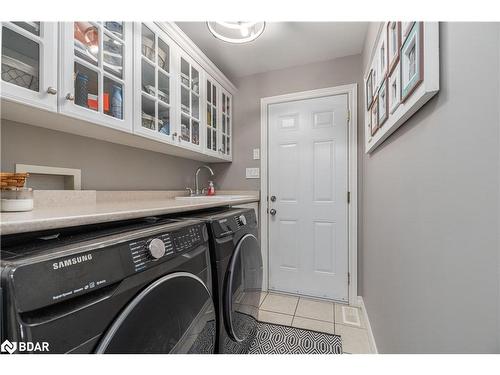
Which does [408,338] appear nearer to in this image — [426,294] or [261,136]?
[426,294]

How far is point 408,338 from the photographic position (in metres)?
0.83

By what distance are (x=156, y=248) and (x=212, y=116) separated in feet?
5.40

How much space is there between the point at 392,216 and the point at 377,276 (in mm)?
554

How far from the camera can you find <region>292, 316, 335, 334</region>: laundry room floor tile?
65.4 inches

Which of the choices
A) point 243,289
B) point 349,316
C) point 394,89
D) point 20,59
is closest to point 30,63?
point 20,59

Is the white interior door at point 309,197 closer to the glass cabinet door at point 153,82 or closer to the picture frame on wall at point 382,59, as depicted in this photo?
the picture frame on wall at point 382,59

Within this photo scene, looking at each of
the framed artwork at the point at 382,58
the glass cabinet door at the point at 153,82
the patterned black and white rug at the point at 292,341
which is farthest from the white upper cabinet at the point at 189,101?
the patterned black and white rug at the point at 292,341

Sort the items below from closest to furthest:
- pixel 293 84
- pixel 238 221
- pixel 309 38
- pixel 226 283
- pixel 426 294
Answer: pixel 426 294 → pixel 226 283 → pixel 238 221 → pixel 309 38 → pixel 293 84

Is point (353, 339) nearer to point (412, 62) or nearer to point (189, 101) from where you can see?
point (412, 62)

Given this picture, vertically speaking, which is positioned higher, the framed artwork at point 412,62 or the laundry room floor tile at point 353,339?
the framed artwork at point 412,62

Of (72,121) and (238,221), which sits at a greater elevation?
(72,121)

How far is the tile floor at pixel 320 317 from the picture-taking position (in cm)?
155

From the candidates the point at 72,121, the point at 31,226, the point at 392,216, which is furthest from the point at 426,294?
the point at 72,121

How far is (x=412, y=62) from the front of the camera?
2.32ft
